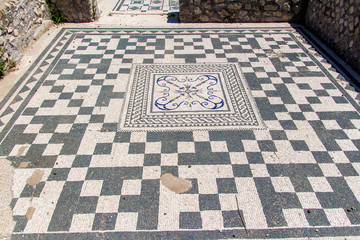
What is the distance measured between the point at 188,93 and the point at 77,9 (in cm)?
340

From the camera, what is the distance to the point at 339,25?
15.5 feet

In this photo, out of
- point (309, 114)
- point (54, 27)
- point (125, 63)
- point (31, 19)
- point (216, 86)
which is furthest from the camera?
point (54, 27)

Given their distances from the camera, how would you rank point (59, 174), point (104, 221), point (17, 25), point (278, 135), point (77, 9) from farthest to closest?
point (77, 9)
point (17, 25)
point (278, 135)
point (59, 174)
point (104, 221)

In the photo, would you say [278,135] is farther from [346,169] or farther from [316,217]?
[316,217]

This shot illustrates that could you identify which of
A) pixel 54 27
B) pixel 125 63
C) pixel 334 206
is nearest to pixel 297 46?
pixel 125 63

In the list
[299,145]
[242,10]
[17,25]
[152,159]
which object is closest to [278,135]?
[299,145]

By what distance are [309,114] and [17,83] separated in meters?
3.88

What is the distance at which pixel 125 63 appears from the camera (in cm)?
446

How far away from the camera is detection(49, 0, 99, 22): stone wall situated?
5594mm

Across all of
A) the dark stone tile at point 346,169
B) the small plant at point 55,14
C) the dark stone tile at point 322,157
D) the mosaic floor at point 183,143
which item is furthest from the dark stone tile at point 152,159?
the small plant at point 55,14

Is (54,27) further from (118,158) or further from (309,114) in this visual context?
(309,114)

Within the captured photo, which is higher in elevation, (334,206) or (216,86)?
(216,86)

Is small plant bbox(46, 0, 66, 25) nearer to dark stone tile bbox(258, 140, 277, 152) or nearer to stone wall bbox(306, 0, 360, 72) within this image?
dark stone tile bbox(258, 140, 277, 152)

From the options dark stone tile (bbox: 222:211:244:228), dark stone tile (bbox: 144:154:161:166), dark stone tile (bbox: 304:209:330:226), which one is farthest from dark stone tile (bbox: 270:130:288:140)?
dark stone tile (bbox: 144:154:161:166)
